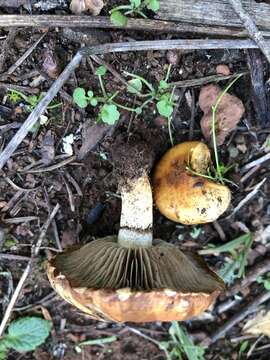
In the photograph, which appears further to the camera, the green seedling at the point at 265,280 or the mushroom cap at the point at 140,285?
the green seedling at the point at 265,280

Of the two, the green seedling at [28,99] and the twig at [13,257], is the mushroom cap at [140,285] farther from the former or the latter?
the green seedling at [28,99]

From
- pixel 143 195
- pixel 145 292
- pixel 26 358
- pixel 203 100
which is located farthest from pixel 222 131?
pixel 26 358

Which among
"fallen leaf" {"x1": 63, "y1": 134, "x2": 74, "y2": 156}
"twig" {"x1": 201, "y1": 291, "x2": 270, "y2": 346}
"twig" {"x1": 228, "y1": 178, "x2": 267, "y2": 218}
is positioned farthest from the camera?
"twig" {"x1": 201, "y1": 291, "x2": 270, "y2": 346}

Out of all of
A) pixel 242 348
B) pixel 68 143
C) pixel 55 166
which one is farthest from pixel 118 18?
pixel 242 348

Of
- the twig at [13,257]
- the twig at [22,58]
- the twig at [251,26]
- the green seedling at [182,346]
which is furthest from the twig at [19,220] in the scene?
the twig at [251,26]

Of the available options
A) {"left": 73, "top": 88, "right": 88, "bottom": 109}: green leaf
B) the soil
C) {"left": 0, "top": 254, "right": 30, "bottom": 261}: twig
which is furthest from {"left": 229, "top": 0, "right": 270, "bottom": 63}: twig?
{"left": 0, "top": 254, "right": 30, "bottom": 261}: twig

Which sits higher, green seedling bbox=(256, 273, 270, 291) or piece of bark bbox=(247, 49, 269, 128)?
piece of bark bbox=(247, 49, 269, 128)

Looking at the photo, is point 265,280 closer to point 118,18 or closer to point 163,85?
point 163,85

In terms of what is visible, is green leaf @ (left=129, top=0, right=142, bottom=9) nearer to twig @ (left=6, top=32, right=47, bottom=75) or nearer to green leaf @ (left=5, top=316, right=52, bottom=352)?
twig @ (left=6, top=32, right=47, bottom=75)
